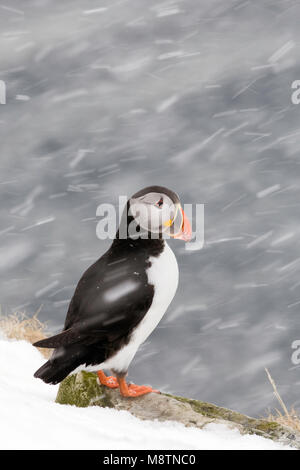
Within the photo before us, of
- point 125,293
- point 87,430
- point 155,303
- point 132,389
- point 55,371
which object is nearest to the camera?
point 87,430

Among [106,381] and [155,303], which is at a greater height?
[155,303]

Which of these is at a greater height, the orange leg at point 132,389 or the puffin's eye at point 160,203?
the puffin's eye at point 160,203

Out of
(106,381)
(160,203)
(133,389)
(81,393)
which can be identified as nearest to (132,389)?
(133,389)

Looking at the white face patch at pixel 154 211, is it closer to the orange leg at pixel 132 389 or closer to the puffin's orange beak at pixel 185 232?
the puffin's orange beak at pixel 185 232

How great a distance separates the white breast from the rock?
30 cm

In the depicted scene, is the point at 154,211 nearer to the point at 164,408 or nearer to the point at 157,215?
the point at 157,215

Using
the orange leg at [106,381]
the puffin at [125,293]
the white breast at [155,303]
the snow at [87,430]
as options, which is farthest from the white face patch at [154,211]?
the snow at [87,430]

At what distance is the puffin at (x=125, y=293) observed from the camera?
148 inches

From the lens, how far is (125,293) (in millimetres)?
3848

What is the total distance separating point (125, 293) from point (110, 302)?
110 mm

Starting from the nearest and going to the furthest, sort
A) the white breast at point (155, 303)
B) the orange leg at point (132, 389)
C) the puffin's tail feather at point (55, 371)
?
the puffin's tail feather at point (55, 371) < the white breast at point (155, 303) < the orange leg at point (132, 389)

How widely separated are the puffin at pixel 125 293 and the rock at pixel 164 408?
0.31 feet
